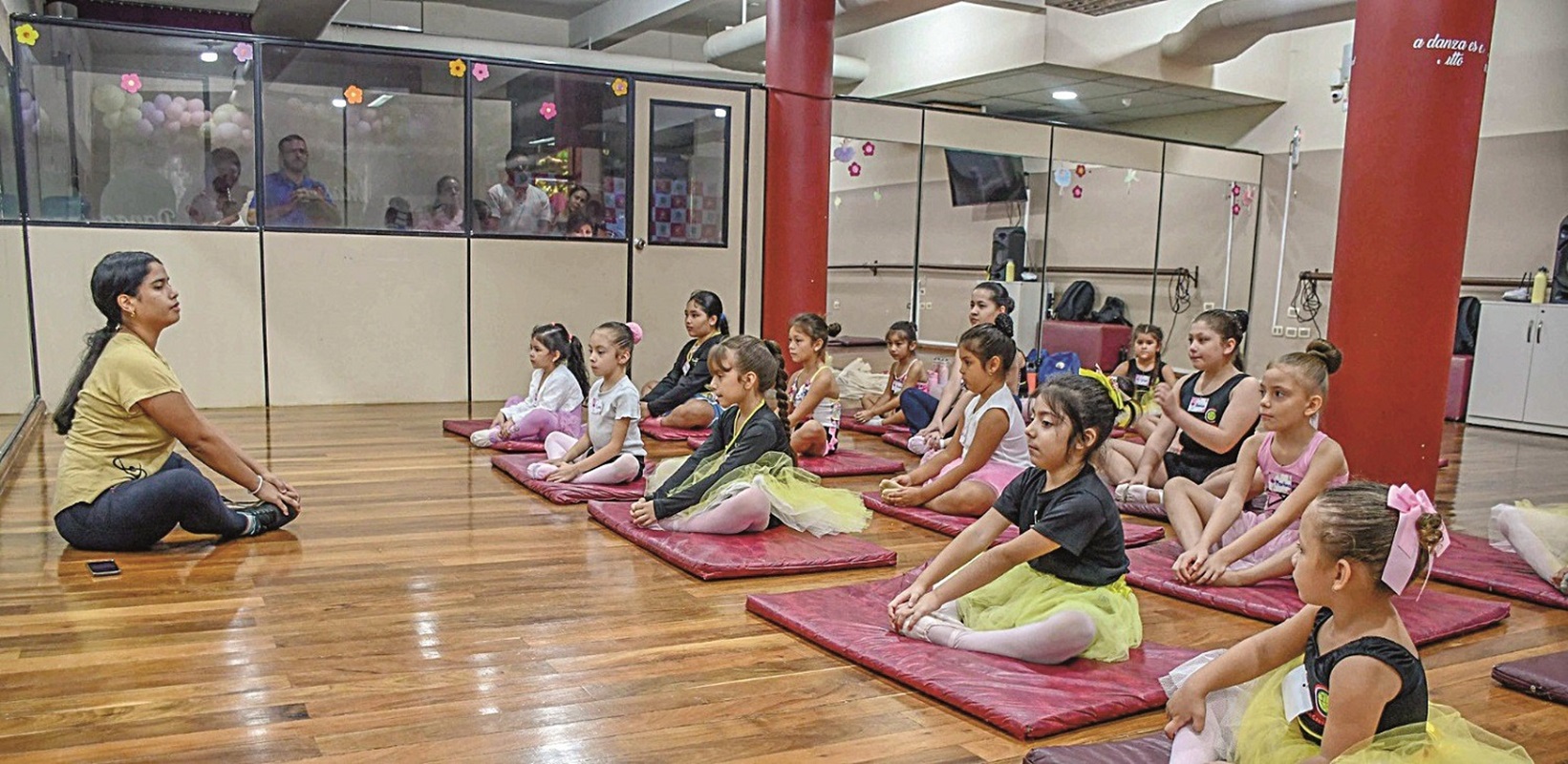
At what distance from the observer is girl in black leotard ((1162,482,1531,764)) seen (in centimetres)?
170

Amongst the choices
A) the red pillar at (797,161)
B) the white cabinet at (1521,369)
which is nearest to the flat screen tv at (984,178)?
the red pillar at (797,161)

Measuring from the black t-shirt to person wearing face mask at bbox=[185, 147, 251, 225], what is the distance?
5.72 meters

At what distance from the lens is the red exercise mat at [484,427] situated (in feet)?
18.0

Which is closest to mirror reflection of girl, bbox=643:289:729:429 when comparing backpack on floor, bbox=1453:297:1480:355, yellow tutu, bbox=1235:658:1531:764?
yellow tutu, bbox=1235:658:1531:764

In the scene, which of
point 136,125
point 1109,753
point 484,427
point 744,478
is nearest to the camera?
point 1109,753

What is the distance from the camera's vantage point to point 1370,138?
4477mm

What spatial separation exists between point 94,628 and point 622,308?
5.16 metres

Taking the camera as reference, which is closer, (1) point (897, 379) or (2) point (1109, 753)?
(2) point (1109, 753)

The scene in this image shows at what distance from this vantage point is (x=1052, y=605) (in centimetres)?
263

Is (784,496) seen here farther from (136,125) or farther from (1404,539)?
(136,125)

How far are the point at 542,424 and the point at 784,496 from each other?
2125 mm

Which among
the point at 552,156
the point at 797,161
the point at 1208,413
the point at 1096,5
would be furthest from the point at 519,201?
the point at 1096,5

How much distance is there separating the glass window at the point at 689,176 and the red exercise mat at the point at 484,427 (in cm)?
212

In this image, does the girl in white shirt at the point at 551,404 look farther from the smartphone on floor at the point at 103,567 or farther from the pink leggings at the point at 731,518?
the smartphone on floor at the point at 103,567
